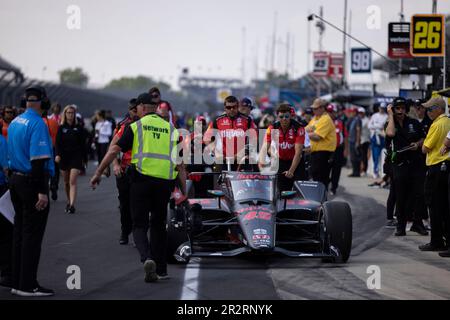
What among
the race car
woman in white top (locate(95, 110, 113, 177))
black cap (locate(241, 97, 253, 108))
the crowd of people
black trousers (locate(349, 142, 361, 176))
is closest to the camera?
the crowd of people

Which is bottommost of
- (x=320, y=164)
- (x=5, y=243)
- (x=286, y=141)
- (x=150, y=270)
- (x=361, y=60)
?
(x=150, y=270)

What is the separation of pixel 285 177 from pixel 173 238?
2.91 metres

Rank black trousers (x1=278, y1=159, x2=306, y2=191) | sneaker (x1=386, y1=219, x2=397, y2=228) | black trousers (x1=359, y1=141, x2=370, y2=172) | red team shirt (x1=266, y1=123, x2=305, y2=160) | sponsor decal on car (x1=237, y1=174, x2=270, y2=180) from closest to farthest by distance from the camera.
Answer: sponsor decal on car (x1=237, y1=174, x2=270, y2=180)
black trousers (x1=278, y1=159, x2=306, y2=191)
red team shirt (x1=266, y1=123, x2=305, y2=160)
sneaker (x1=386, y1=219, x2=397, y2=228)
black trousers (x1=359, y1=141, x2=370, y2=172)

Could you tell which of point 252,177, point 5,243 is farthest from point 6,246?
point 252,177

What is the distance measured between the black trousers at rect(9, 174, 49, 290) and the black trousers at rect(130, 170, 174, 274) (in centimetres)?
102

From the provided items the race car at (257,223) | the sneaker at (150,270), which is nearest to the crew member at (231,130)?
the race car at (257,223)

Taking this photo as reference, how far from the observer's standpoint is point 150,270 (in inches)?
358

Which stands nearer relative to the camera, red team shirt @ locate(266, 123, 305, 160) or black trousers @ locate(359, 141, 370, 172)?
red team shirt @ locate(266, 123, 305, 160)

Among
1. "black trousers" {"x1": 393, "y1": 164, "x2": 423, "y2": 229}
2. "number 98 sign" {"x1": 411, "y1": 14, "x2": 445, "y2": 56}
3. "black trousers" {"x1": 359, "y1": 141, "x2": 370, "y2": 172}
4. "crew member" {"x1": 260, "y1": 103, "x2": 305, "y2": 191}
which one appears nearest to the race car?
"crew member" {"x1": 260, "y1": 103, "x2": 305, "y2": 191}

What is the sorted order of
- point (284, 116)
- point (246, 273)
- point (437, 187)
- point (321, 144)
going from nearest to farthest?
point (246, 273) → point (437, 187) → point (284, 116) → point (321, 144)

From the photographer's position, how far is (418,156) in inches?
531

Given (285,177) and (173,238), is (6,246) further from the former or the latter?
(285,177)

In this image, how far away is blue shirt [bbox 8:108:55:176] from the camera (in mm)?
8516

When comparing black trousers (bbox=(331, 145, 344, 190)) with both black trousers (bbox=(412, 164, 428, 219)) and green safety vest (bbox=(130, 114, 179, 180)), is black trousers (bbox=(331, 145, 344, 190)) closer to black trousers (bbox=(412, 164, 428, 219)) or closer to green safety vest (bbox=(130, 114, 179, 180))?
black trousers (bbox=(412, 164, 428, 219))
